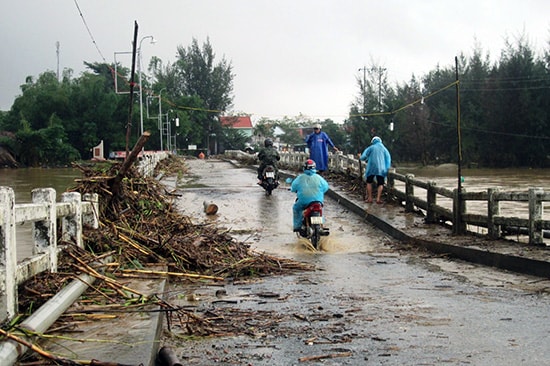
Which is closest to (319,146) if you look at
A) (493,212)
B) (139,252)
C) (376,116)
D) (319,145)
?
(319,145)

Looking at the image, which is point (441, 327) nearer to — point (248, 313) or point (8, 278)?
point (248, 313)

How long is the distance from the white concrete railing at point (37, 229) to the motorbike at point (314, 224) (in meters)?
4.13

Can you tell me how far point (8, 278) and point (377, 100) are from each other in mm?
71666

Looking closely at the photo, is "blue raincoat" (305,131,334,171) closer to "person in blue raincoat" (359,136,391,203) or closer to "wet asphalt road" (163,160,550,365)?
"person in blue raincoat" (359,136,391,203)

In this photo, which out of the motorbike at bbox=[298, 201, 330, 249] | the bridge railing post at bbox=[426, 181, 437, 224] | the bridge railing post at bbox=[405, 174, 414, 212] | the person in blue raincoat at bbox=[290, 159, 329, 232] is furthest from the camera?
the bridge railing post at bbox=[405, 174, 414, 212]

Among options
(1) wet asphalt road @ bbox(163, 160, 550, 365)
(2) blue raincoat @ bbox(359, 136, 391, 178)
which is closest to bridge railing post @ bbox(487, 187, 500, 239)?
(1) wet asphalt road @ bbox(163, 160, 550, 365)

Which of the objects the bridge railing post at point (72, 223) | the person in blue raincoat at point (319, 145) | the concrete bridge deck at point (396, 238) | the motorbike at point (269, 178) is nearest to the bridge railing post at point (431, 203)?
the concrete bridge deck at point (396, 238)

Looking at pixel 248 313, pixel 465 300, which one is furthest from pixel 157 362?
pixel 465 300

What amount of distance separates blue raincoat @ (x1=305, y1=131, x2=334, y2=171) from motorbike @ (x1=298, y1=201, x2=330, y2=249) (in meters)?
7.55

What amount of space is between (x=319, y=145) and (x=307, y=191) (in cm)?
769

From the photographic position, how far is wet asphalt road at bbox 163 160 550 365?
502 cm

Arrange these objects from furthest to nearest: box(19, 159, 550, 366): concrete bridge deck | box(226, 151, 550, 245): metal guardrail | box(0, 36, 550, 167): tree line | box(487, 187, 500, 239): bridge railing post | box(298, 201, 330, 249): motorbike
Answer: box(0, 36, 550, 167): tree line
box(298, 201, 330, 249): motorbike
box(487, 187, 500, 239): bridge railing post
box(226, 151, 550, 245): metal guardrail
box(19, 159, 550, 366): concrete bridge deck

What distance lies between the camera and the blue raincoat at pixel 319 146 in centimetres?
1950

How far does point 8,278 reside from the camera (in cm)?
482
